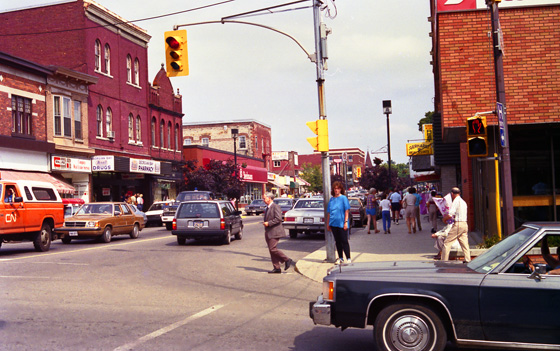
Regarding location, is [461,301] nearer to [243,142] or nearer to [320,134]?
[320,134]

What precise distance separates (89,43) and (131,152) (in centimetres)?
852

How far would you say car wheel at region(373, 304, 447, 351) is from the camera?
546 centimetres

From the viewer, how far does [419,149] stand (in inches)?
1346

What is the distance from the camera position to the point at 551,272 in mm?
5391

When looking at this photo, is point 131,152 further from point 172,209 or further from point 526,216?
point 526,216

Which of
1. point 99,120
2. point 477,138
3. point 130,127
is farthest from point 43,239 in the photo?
point 130,127

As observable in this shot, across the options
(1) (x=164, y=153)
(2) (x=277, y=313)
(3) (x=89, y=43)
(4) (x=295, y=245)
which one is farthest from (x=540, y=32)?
(1) (x=164, y=153)

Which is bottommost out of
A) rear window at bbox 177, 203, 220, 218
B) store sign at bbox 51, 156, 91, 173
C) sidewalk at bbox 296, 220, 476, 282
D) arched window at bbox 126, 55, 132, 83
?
sidewalk at bbox 296, 220, 476, 282

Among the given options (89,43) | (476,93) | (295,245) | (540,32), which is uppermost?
(89,43)

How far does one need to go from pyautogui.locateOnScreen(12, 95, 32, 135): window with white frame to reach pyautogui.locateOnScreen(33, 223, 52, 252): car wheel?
14375mm

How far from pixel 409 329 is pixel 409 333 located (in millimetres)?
38

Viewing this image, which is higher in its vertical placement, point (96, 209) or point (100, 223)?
point (96, 209)

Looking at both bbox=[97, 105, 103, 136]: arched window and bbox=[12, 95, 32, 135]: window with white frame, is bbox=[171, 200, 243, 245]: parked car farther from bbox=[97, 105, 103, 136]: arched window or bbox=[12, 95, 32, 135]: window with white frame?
bbox=[97, 105, 103, 136]: arched window

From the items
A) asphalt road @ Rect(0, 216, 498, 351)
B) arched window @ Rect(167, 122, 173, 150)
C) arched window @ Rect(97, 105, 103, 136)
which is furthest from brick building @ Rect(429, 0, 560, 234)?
arched window @ Rect(167, 122, 173, 150)
